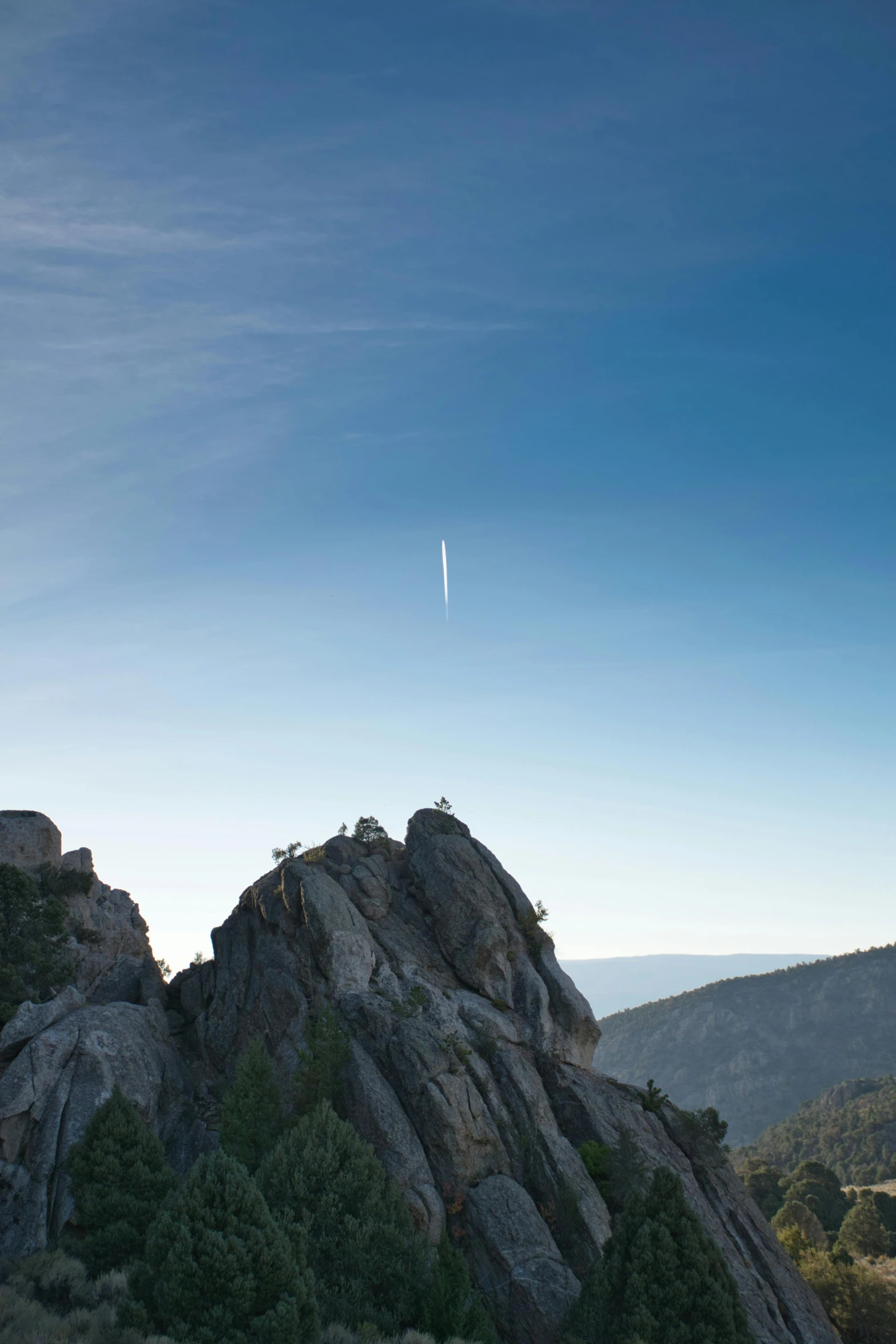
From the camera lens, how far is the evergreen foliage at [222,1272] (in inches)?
1053

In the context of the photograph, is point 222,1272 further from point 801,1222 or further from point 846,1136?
point 846,1136

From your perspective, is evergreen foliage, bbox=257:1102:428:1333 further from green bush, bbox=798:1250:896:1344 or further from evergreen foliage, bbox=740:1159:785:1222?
evergreen foliage, bbox=740:1159:785:1222

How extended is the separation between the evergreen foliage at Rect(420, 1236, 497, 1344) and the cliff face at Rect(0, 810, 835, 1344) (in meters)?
2.67

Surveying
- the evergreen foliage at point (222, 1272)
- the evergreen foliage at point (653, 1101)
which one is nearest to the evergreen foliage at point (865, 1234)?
the evergreen foliage at point (653, 1101)

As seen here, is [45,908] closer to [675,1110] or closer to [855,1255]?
[675,1110]

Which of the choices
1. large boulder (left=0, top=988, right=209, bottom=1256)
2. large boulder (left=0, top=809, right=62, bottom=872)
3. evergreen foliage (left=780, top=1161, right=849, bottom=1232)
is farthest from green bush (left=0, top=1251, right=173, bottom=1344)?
evergreen foliage (left=780, top=1161, right=849, bottom=1232)

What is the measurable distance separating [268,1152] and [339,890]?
675 inches

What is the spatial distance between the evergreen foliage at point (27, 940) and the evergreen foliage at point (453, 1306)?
28.6 meters

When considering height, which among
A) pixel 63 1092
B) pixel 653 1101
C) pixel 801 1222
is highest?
pixel 63 1092

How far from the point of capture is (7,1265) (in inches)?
1300

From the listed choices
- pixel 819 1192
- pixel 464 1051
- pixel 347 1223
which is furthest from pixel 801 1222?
pixel 347 1223

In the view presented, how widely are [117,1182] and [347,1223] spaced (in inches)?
447

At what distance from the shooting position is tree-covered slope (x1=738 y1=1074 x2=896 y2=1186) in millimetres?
138250

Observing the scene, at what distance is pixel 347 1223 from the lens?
32562mm
